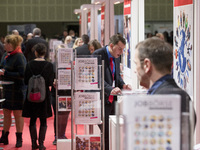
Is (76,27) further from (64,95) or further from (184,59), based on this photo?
(184,59)

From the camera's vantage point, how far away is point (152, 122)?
1808mm

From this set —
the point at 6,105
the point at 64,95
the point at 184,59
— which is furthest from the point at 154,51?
the point at 6,105

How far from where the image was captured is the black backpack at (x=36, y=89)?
6176mm

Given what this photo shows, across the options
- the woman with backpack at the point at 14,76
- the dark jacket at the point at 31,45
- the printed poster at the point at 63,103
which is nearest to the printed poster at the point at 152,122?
the printed poster at the point at 63,103

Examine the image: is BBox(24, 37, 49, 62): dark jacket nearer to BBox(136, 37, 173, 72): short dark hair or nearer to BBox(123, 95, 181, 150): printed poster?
BBox(136, 37, 173, 72): short dark hair

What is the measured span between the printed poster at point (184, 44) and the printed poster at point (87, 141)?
42.8 inches

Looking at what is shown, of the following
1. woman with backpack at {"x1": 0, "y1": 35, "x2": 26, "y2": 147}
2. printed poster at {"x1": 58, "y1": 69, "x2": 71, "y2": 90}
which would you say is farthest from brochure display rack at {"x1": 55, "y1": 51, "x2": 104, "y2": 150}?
woman with backpack at {"x1": 0, "y1": 35, "x2": 26, "y2": 147}

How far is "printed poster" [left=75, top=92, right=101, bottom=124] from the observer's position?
492 cm

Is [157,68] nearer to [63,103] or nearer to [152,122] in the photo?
[152,122]

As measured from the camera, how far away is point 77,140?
16.0 feet

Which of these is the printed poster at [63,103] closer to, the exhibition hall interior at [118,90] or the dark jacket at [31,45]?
the exhibition hall interior at [118,90]

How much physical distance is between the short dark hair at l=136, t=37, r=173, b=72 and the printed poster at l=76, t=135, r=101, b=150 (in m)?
2.69

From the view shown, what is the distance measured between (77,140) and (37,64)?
175cm

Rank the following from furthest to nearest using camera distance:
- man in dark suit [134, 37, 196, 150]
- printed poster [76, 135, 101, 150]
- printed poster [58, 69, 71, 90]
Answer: printed poster [58, 69, 71, 90], printed poster [76, 135, 101, 150], man in dark suit [134, 37, 196, 150]
